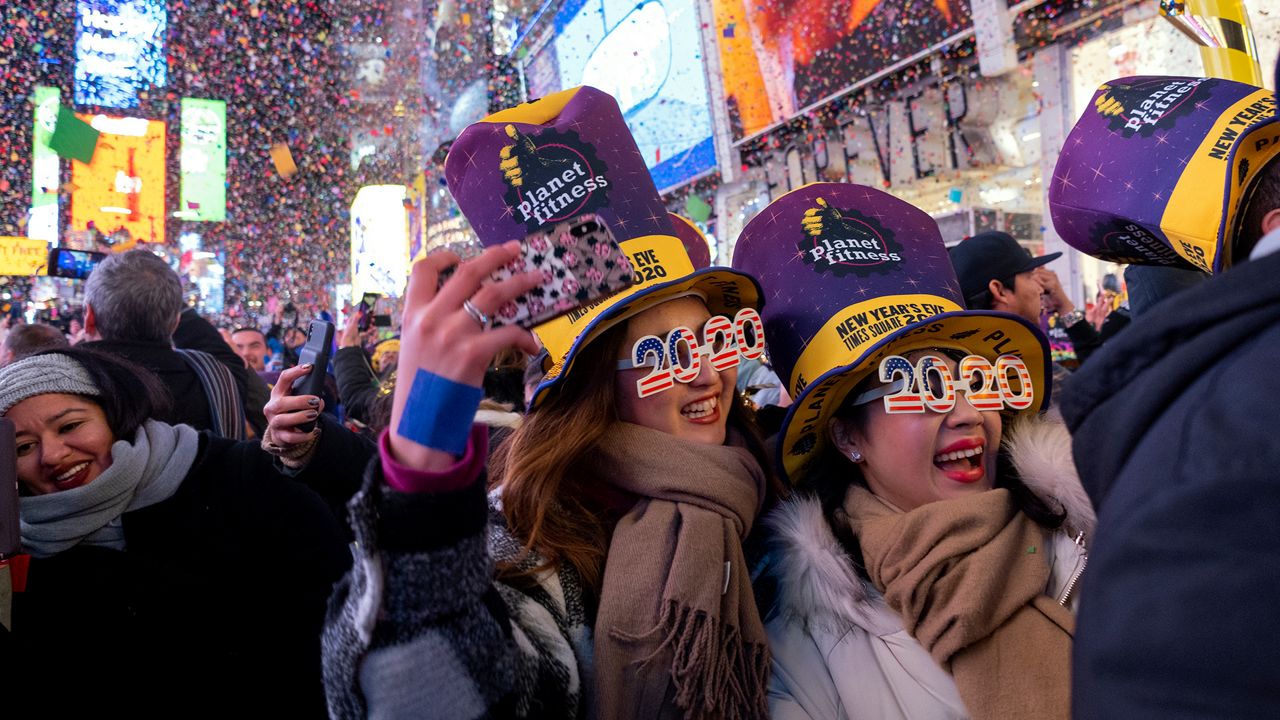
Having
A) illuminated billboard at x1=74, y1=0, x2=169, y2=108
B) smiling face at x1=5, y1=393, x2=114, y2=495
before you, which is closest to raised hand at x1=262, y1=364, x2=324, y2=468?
smiling face at x1=5, y1=393, x2=114, y2=495

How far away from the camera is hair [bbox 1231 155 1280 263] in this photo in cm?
189

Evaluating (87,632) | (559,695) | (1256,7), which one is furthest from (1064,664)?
(1256,7)

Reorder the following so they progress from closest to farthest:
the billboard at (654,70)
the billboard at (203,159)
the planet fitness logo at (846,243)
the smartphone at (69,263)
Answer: the planet fitness logo at (846,243) < the smartphone at (69,263) < the billboard at (654,70) < the billboard at (203,159)

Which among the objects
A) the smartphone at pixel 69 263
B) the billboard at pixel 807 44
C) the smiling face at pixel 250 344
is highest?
the billboard at pixel 807 44

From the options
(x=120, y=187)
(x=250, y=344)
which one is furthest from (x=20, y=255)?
(x=250, y=344)

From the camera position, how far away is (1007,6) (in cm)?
594

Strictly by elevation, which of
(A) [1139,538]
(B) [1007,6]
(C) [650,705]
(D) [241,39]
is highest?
(D) [241,39]

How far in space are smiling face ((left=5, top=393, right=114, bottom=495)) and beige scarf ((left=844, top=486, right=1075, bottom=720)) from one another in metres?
2.06

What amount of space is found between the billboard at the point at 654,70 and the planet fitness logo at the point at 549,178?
8053 mm

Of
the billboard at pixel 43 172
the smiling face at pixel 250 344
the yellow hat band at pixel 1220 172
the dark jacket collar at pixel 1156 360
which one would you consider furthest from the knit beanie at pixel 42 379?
the billboard at pixel 43 172

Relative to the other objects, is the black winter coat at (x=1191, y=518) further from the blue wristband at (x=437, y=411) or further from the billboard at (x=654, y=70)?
the billboard at (x=654, y=70)

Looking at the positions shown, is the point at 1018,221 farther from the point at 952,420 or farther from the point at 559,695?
the point at 559,695

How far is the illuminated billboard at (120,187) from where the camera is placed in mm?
22625

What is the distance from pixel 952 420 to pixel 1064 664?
21.7 inches
